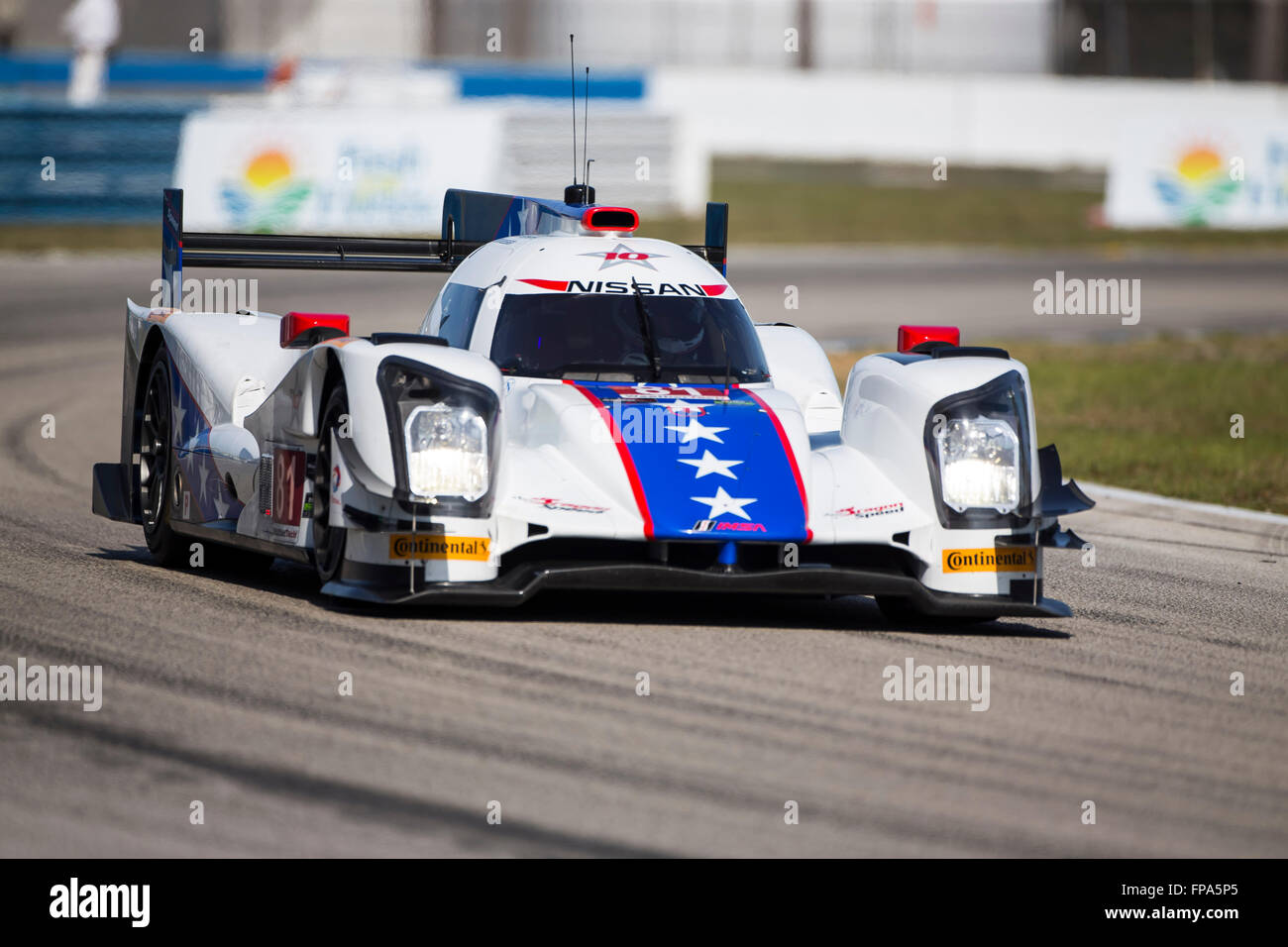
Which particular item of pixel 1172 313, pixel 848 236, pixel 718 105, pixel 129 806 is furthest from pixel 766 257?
pixel 129 806

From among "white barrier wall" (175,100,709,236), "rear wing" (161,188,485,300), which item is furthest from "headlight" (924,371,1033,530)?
"white barrier wall" (175,100,709,236)

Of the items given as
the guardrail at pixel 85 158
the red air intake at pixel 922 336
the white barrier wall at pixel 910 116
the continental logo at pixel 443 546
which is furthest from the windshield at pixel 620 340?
the white barrier wall at pixel 910 116

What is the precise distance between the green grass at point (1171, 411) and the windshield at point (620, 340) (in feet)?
15.8

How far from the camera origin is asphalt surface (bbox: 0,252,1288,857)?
15.5 feet

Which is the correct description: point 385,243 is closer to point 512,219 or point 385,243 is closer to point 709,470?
point 512,219

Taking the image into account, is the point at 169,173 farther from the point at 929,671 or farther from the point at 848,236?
the point at 929,671

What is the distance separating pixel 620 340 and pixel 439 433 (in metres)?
1.12

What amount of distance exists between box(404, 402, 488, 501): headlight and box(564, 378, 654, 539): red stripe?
452 mm

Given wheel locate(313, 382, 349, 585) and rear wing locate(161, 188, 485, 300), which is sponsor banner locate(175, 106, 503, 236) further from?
wheel locate(313, 382, 349, 585)

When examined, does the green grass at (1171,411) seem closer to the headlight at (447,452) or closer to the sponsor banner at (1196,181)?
the headlight at (447,452)

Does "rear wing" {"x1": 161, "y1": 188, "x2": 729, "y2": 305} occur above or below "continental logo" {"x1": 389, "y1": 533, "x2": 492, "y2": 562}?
above

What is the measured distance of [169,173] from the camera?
2514 centimetres

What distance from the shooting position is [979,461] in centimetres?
758

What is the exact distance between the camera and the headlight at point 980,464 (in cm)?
753
